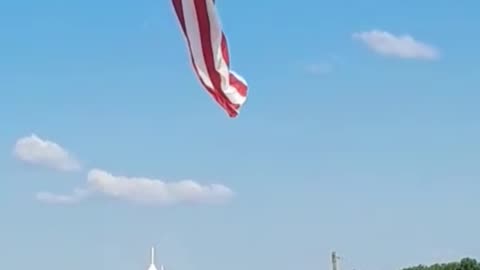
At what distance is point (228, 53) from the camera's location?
1277cm

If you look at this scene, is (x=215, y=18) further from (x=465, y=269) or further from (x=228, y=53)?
(x=465, y=269)

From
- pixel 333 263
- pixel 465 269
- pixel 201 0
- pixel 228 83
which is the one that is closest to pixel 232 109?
pixel 228 83

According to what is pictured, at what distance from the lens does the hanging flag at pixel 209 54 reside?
1241 centimetres

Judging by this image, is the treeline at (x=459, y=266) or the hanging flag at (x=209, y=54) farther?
the treeline at (x=459, y=266)

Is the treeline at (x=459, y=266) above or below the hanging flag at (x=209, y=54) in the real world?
above

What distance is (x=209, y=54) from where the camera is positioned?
1246 centimetres

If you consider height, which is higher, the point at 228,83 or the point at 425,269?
the point at 425,269

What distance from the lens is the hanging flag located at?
1241 centimetres

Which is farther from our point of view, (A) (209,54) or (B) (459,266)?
(B) (459,266)

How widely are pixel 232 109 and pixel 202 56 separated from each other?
58cm

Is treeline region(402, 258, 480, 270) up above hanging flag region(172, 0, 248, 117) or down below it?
above

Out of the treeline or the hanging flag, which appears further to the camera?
the treeline

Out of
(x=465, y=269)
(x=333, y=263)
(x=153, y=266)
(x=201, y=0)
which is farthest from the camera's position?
(x=465, y=269)

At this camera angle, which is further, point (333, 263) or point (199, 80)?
point (333, 263)
